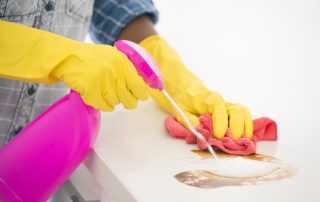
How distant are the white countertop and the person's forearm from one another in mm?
271

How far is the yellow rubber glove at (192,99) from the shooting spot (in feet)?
3.17

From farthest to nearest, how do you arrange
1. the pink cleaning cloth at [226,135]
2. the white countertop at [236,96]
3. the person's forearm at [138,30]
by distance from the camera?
the person's forearm at [138,30] < the pink cleaning cloth at [226,135] < the white countertop at [236,96]

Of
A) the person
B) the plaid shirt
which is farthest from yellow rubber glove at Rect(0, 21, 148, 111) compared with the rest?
the plaid shirt

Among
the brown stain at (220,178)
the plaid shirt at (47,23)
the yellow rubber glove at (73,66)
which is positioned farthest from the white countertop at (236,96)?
the plaid shirt at (47,23)

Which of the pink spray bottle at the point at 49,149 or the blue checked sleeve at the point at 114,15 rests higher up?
the blue checked sleeve at the point at 114,15

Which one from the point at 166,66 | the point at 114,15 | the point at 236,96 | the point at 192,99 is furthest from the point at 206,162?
the point at 114,15

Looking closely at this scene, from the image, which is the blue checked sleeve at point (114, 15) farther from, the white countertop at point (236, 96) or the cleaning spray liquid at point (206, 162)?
the cleaning spray liquid at point (206, 162)

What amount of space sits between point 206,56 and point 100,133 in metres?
0.81

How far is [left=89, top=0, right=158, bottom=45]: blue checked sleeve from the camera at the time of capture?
131cm

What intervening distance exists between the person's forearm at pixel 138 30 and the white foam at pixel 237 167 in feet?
1.86

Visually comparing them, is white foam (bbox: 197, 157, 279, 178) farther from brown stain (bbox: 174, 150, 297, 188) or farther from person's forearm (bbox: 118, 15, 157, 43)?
person's forearm (bbox: 118, 15, 157, 43)

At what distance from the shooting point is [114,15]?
133cm

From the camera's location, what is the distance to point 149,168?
0.80 m

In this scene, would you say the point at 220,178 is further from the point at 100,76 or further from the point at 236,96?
the point at 236,96
